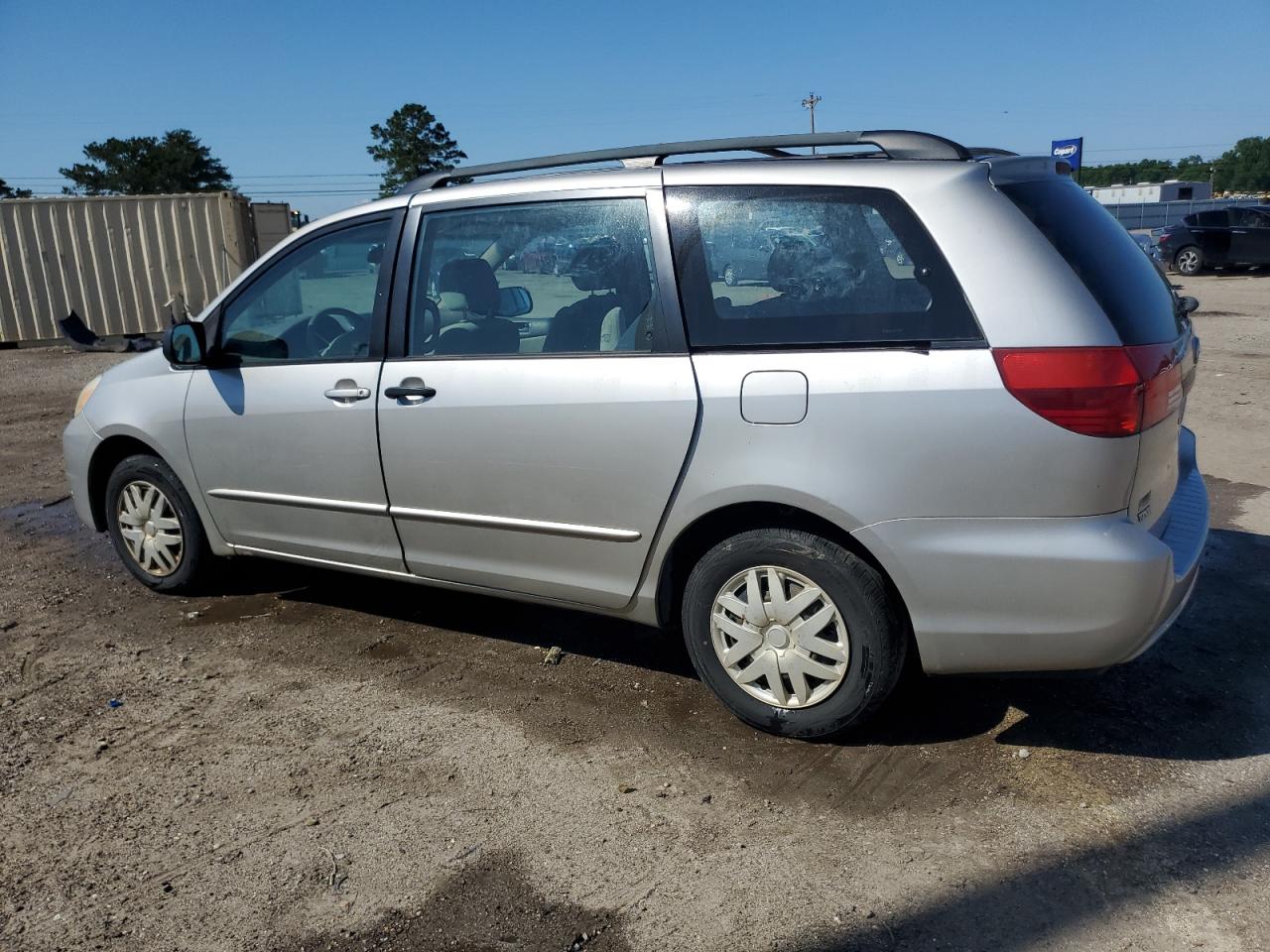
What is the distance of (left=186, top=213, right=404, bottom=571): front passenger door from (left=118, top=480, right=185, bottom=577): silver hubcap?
38 centimetres

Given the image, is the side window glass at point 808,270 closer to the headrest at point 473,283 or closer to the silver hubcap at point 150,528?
the headrest at point 473,283

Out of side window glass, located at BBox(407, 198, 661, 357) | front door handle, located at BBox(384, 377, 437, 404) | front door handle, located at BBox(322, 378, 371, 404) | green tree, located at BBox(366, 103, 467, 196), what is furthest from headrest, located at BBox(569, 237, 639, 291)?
green tree, located at BBox(366, 103, 467, 196)

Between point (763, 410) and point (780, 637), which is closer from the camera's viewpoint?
point (763, 410)

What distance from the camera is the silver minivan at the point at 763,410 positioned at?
117 inches

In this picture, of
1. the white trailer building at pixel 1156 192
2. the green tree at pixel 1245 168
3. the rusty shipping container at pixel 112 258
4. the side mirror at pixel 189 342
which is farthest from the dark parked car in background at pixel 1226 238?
the green tree at pixel 1245 168

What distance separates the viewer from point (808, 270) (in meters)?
3.32

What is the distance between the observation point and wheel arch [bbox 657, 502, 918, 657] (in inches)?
128

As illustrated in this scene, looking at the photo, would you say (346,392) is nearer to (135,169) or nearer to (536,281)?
(536,281)

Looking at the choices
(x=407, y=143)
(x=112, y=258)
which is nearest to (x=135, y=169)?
(x=407, y=143)

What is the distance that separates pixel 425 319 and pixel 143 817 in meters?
1.99

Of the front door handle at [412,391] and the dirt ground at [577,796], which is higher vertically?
the front door handle at [412,391]

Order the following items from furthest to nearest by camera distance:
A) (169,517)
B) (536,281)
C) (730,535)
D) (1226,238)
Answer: (1226,238) → (169,517) → (536,281) → (730,535)

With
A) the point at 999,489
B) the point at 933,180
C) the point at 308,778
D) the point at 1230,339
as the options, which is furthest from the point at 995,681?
the point at 1230,339

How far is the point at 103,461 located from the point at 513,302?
8.15ft
